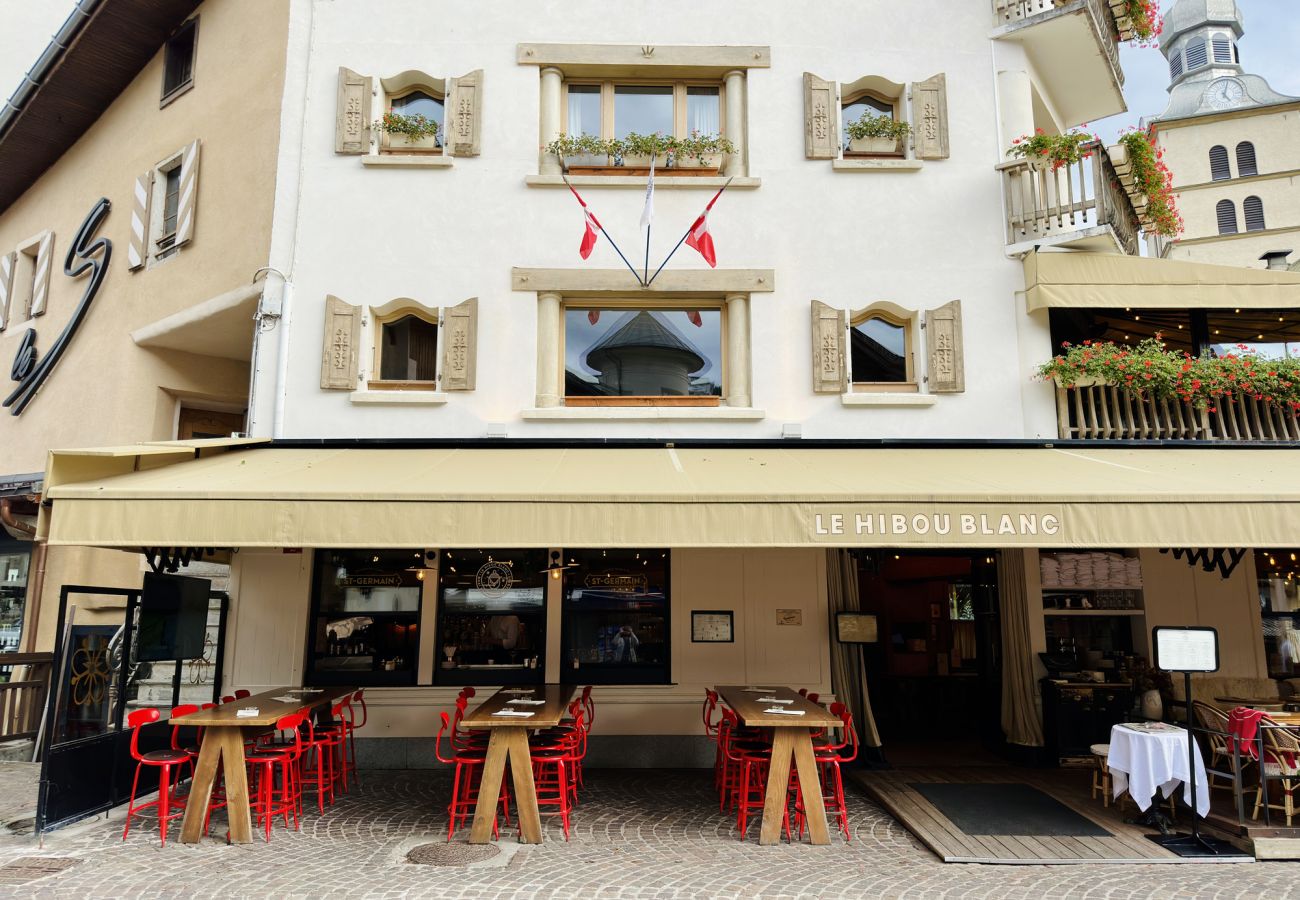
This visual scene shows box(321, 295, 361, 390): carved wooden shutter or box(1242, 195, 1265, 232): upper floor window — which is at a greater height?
box(1242, 195, 1265, 232): upper floor window

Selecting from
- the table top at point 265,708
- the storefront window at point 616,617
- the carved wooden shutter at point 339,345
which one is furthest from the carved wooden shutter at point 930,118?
the table top at point 265,708

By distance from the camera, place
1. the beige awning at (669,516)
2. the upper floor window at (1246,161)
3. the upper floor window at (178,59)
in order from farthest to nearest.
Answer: the upper floor window at (1246,161), the upper floor window at (178,59), the beige awning at (669,516)

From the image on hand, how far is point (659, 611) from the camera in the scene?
33.2 ft

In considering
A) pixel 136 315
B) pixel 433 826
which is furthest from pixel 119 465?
pixel 136 315

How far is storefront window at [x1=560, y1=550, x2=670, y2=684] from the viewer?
392 inches

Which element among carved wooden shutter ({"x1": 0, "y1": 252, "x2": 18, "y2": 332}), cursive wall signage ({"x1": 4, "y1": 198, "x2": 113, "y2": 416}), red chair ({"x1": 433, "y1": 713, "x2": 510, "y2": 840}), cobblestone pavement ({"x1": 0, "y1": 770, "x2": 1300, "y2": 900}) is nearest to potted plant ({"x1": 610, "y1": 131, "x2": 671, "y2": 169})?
red chair ({"x1": 433, "y1": 713, "x2": 510, "y2": 840})

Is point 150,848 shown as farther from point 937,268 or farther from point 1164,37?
point 1164,37

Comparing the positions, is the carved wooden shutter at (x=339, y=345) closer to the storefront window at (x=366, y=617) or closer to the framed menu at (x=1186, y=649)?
the storefront window at (x=366, y=617)

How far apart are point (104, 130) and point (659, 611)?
1227cm

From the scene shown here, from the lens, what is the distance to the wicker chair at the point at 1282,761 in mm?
6875

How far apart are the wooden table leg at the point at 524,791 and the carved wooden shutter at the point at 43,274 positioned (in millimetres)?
12904

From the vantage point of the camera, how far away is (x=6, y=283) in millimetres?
16094

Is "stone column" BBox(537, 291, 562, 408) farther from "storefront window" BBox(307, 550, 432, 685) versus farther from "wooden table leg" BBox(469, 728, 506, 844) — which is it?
"wooden table leg" BBox(469, 728, 506, 844)

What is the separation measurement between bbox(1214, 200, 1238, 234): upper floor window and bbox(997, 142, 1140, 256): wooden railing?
34.1 metres
